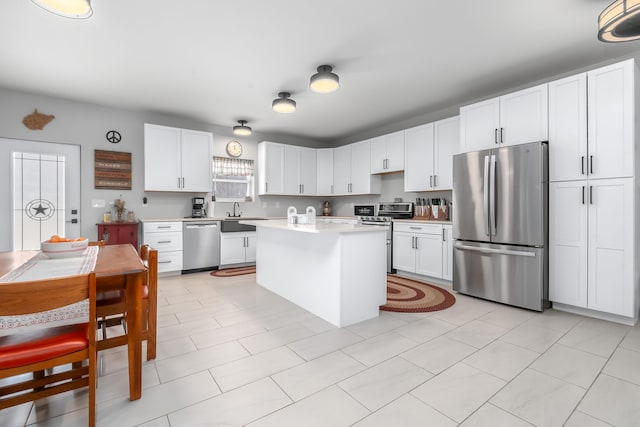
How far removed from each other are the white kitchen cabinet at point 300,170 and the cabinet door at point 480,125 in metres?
3.38

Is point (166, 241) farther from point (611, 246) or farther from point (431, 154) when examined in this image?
point (611, 246)

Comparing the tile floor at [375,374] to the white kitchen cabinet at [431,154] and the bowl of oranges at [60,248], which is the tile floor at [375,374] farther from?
the white kitchen cabinet at [431,154]

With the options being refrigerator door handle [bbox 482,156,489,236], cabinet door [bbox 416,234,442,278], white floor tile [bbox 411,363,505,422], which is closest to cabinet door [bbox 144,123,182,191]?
cabinet door [bbox 416,234,442,278]

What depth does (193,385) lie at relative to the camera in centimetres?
184

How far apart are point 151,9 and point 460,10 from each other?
2.48 m

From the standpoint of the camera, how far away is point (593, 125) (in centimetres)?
287

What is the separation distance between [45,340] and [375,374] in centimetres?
180

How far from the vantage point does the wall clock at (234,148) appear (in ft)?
19.2

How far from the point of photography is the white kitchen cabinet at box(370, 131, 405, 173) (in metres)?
5.16

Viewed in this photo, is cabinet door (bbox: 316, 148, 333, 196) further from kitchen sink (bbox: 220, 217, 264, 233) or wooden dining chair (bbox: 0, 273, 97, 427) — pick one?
wooden dining chair (bbox: 0, 273, 97, 427)

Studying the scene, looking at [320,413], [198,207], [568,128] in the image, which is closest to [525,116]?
[568,128]

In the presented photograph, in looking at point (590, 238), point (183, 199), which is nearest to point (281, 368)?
point (590, 238)

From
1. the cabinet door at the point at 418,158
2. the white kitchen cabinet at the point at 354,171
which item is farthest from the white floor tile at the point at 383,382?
the white kitchen cabinet at the point at 354,171

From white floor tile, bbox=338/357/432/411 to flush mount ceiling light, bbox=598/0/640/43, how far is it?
267cm
